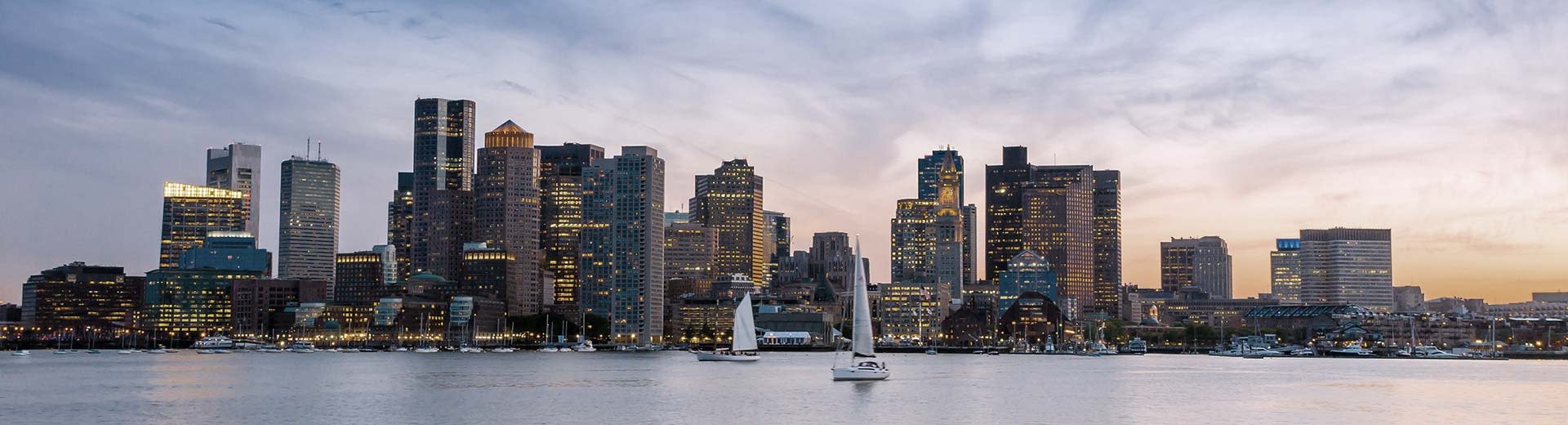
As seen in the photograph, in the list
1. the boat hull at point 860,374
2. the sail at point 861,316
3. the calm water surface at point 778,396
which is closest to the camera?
the calm water surface at point 778,396

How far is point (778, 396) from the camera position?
4464 inches

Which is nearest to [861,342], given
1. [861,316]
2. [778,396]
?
[861,316]

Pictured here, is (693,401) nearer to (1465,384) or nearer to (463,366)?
(1465,384)

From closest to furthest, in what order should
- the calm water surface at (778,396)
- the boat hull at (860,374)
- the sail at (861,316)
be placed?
the calm water surface at (778,396), the sail at (861,316), the boat hull at (860,374)

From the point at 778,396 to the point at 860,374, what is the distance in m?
18.2

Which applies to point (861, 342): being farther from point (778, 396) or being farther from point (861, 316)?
point (778, 396)

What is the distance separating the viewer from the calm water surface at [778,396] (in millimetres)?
93750

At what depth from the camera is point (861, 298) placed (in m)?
120

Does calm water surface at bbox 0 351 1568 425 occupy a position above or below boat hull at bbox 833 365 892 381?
below

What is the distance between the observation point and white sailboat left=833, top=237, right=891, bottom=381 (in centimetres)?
11931

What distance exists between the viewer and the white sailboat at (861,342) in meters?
119

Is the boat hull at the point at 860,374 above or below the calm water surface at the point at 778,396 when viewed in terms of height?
above

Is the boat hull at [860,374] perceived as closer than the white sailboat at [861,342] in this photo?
No

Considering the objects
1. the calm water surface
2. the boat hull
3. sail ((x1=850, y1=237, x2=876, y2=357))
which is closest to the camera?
the calm water surface
